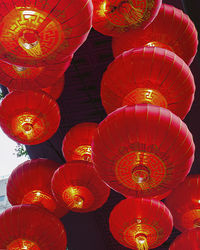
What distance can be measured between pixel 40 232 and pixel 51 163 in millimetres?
860

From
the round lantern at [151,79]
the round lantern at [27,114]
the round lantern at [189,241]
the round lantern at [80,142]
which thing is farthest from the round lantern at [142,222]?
the round lantern at [27,114]

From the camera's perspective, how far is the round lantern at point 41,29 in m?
1.56

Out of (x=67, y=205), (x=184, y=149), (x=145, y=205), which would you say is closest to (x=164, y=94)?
(x=184, y=149)

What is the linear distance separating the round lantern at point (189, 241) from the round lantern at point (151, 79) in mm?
977

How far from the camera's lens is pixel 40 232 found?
2414 mm

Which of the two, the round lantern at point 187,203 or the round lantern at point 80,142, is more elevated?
the round lantern at point 80,142

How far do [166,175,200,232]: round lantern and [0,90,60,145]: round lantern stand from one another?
1.26 m

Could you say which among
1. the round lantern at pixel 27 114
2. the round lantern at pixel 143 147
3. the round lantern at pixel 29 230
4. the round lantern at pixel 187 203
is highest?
the round lantern at pixel 143 147

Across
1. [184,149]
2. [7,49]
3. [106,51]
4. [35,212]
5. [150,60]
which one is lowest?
[35,212]

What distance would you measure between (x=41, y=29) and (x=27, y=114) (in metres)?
1.06

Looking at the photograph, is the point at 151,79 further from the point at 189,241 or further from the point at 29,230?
the point at 29,230

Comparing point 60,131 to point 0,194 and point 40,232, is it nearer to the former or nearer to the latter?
point 40,232

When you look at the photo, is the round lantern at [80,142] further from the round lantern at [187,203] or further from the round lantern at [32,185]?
the round lantern at [187,203]

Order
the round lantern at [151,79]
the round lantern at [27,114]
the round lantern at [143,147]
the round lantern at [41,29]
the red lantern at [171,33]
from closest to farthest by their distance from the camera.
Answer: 1. the round lantern at [41,29]
2. the round lantern at [143,147]
3. the round lantern at [151,79]
4. the red lantern at [171,33]
5. the round lantern at [27,114]
